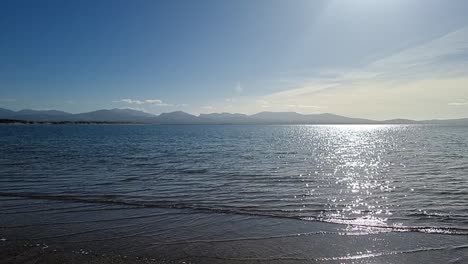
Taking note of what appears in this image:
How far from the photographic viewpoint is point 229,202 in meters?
16.8

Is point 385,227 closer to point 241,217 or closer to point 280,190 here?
point 241,217

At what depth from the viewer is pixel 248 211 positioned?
592 inches

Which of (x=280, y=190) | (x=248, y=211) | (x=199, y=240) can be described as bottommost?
(x=280, y=190)

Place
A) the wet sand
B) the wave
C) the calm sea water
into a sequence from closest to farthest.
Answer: the wet sand → the wave → the calm sea water

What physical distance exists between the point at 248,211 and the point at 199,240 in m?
4.46

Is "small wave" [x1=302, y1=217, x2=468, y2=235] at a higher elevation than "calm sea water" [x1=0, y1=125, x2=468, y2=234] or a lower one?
higher

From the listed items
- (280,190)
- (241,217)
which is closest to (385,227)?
(241,217)

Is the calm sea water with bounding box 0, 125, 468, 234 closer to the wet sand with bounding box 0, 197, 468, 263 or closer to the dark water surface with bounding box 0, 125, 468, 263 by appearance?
the dark water surface with bounding box 0, 125, 468, 263

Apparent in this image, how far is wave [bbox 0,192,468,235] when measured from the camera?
12211mm

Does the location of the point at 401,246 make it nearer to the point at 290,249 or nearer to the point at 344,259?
the point at 344,259

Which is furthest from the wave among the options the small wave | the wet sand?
the wet sand

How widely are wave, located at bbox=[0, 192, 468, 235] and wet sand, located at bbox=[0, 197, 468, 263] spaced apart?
48 centimetres

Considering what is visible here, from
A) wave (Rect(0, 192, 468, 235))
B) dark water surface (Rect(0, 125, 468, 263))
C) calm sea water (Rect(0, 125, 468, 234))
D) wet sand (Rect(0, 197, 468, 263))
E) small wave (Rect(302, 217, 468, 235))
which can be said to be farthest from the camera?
calm sea water (Rect(0, 125, 468, 234))

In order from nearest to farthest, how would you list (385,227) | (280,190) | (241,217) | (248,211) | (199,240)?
(199,240), (385,227), (241,217), (248,211), (280,190)
